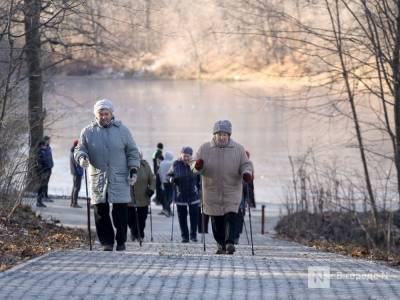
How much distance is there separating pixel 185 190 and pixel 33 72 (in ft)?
15.2

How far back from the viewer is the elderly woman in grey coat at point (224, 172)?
33.9 feet

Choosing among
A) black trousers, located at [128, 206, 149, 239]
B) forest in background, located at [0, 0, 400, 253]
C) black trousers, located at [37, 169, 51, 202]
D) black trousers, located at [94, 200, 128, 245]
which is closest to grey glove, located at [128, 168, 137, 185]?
black trousers, located at [94, 200, 128, 245]

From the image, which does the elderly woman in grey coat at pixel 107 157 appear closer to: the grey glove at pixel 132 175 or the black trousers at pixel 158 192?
the grey glove at pixel 132 175

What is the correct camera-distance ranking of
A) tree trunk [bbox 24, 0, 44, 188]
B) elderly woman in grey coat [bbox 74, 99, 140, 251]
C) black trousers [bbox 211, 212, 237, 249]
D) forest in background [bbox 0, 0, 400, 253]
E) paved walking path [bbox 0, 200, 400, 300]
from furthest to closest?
tree trunk [bbox 24, 0, 44, 188], forest in background [bbox 0, 0, 400, 253], black trousers [bbox 211, 212, 237, 249], elderly woman in grey coat [bbox 74, 99, 140, 251], paved walking path [bbox 0, 200, 400, 300]

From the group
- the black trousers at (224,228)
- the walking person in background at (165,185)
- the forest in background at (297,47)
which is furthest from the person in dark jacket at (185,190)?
the walking person in background at (165,185)

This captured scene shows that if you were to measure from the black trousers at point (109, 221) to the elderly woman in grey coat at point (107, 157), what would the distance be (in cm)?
2

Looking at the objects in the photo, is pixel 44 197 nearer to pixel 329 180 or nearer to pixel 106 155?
pixel 329 180

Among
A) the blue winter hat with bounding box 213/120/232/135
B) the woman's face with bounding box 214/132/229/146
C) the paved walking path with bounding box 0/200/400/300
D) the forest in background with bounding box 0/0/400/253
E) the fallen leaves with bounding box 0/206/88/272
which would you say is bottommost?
the paved walking path with bounding box 0/200/400/300

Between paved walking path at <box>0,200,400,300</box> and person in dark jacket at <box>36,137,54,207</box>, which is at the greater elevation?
person in dark jacket at <box>36,137,54,207</box>

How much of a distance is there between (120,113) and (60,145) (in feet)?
38.5

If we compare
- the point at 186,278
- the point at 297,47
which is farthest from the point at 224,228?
the point at 297,47

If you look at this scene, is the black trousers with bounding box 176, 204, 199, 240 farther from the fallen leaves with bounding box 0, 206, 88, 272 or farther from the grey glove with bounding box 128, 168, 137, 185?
the grey glove with bounding box 128, 168, 137, 185

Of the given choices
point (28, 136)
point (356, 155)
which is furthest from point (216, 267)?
point (356, 155)

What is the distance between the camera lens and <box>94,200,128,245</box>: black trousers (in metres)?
10.1
